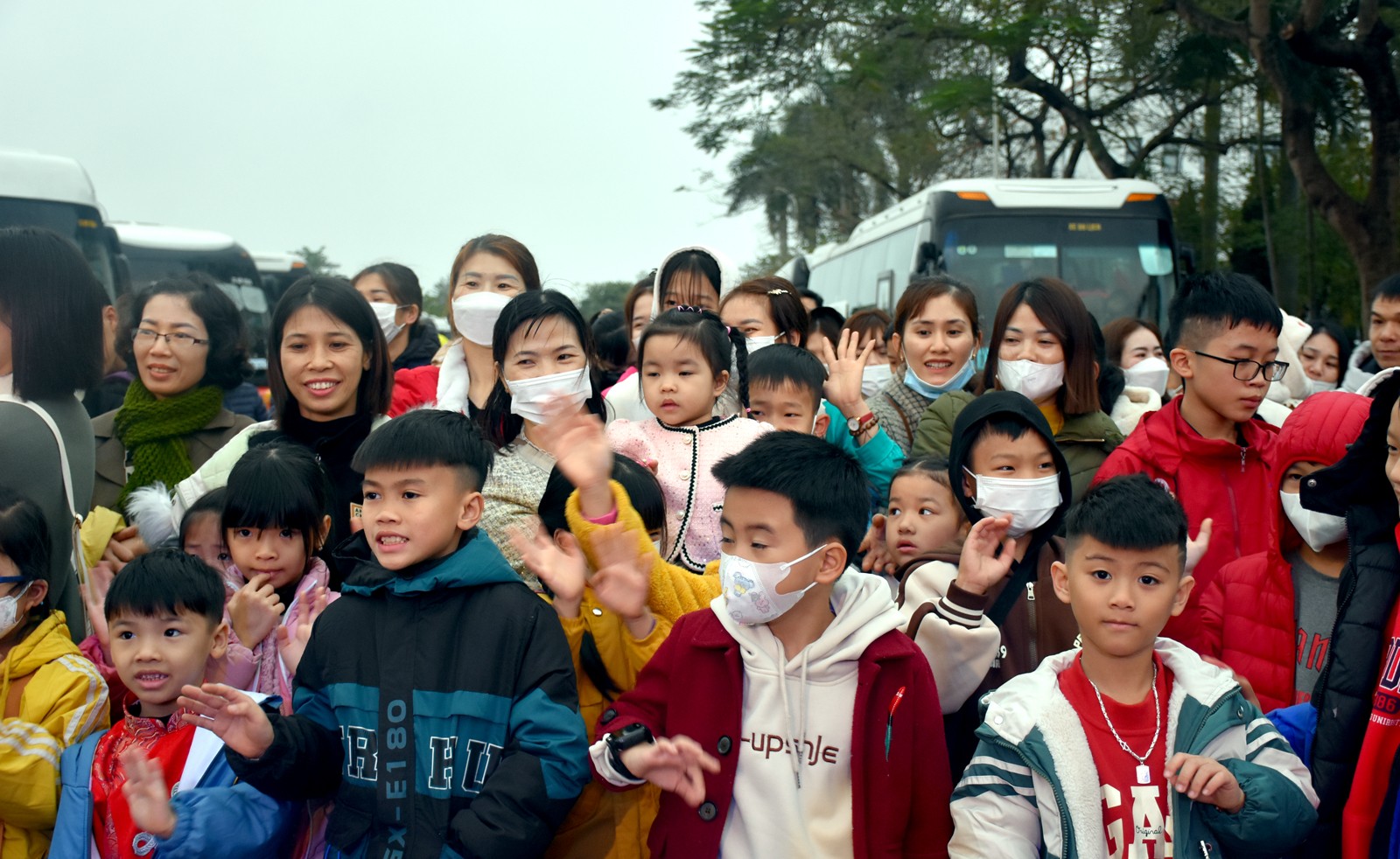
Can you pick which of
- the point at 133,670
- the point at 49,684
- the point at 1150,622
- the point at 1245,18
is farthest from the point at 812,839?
the point at 1245,18

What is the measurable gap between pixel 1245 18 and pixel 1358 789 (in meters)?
14.4

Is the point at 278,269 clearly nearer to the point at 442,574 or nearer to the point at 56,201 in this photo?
the point at 56,201

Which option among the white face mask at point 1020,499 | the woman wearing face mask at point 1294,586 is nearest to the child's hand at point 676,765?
the white face mask at point 1020,499

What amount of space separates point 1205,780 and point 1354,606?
669mm

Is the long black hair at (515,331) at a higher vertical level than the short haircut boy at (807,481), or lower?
higher

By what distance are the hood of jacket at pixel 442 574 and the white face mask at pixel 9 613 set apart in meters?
0.87

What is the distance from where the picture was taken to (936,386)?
4723mm

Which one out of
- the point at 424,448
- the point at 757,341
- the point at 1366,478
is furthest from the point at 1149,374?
the point at 424,448

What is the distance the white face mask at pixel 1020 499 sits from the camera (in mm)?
3125

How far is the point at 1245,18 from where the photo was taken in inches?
571

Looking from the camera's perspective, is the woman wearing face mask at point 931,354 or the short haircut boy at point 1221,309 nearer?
the short haircut boy at point 1221,309

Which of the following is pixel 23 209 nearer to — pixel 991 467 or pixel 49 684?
pixel 49 684

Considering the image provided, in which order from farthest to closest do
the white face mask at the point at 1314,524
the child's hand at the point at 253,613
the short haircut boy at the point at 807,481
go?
the child's hand at the point at 253,613 < the white face mask at the point at 1314,524 < the short haircut boy at the point at 807,481

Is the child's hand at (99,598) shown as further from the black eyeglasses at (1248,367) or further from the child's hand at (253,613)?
the black eyeglasses at (1248,367)
